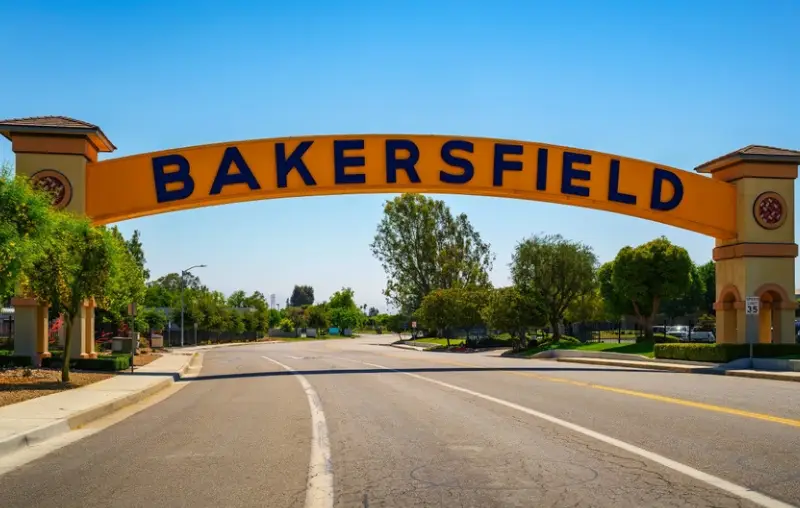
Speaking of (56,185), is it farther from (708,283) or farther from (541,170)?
(708,283)

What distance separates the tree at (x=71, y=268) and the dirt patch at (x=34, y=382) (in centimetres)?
79

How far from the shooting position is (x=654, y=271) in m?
46.8

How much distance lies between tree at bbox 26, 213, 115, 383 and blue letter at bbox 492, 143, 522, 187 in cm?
1581

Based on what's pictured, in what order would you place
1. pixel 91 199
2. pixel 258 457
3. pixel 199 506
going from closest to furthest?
pixel 199 506
pixel 258 457
pixel 91 199

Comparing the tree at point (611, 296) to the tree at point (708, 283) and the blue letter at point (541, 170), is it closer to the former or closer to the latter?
the blue letter at point (541, 170)

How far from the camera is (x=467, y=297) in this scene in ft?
225

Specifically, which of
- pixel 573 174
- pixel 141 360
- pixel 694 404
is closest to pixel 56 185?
pixel 141 360

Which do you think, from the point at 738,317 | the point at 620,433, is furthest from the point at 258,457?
the point at 738,317

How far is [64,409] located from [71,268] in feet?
23.8

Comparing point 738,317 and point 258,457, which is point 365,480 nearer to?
point 258,457

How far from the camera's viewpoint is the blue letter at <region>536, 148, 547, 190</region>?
32.8 meters

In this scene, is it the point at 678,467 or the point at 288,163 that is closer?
the point at 678,467

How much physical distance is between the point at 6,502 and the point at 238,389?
46.1ft

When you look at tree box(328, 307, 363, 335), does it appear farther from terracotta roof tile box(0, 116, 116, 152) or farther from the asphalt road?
the asphalt road
